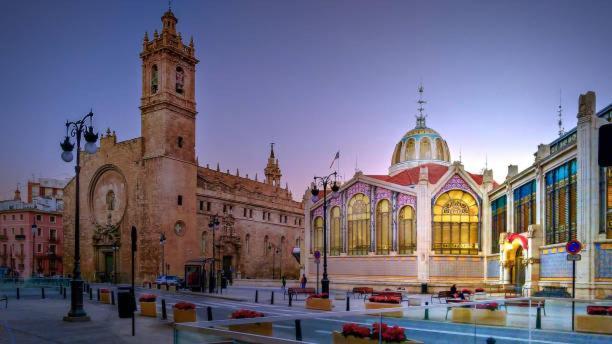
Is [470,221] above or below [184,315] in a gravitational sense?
above

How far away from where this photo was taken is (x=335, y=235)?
50094 millimetres

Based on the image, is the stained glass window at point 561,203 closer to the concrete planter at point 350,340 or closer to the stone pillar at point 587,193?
the stone pillar at point 587,193

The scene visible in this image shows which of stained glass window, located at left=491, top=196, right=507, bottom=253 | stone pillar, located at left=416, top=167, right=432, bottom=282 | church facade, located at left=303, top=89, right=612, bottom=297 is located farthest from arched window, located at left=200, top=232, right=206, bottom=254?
stained glass window, located at left=491, top=196, right=507, bottom=253

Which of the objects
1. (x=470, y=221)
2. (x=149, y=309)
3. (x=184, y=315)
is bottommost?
(x=149, y=309)

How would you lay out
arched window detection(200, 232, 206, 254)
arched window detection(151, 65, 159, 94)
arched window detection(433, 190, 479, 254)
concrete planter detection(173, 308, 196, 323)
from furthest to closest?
arched window detection(200, 232, 206, 254) < arched window detection(151, 65, 159, 94) < arched window detection(433, 190, 479, 254) < concrete planter detection(173, 308, 196, 323)

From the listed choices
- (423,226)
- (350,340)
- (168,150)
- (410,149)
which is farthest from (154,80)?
(350,340)

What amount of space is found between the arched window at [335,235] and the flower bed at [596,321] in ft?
139

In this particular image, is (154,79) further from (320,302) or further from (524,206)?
(524,206)

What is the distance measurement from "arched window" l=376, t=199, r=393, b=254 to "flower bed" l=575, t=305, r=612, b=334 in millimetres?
38338

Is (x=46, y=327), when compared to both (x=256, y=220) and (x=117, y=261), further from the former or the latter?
(x=256, y=220)

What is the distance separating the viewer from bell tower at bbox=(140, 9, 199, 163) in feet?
205

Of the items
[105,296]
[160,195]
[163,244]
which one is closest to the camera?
[105,296]

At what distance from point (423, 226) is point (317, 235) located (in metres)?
11.7

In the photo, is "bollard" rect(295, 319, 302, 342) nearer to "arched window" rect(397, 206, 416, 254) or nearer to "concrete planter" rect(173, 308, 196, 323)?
"concrete planter" rect(173, 308, 196, 323)
